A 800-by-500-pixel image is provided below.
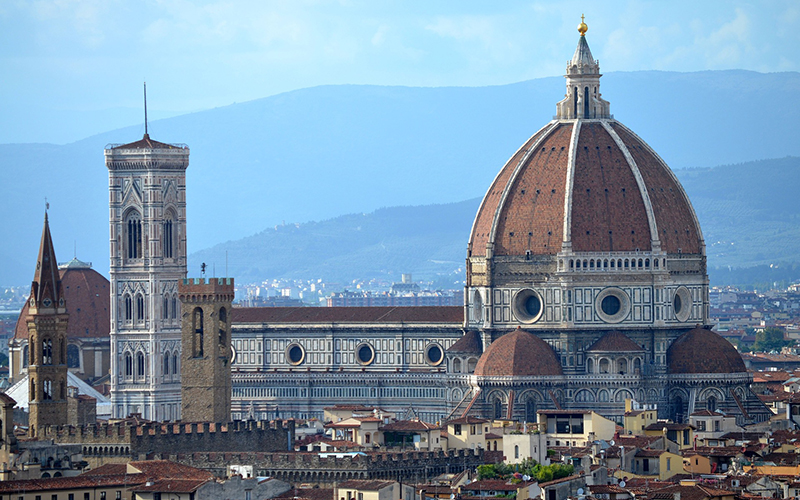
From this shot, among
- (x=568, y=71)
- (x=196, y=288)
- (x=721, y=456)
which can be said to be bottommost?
(x=721, y=456)

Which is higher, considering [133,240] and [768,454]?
[133,240]

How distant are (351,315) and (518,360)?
670 inches

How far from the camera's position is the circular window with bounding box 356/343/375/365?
144 m

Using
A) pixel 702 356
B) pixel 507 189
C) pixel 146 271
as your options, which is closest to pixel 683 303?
pixel 702 356

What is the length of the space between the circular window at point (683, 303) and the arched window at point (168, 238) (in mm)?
28430

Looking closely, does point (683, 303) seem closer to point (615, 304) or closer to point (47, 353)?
point (615, 304)

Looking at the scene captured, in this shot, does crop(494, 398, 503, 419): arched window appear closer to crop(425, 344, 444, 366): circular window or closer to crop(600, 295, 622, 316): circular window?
crop(600, 295, 622, 316): circular window

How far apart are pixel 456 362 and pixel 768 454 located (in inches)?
1768

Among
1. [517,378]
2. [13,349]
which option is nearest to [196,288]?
[517,378]

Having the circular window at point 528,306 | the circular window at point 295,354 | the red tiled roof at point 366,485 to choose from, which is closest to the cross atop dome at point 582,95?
the circular window at point 528,306

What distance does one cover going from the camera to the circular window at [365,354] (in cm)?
14412

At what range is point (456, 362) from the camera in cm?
13838

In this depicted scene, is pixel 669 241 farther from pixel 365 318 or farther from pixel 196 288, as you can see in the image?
pixel 196 288

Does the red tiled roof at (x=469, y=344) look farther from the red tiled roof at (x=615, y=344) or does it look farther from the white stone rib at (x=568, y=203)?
the white stone rib at (x=568, y=203)
